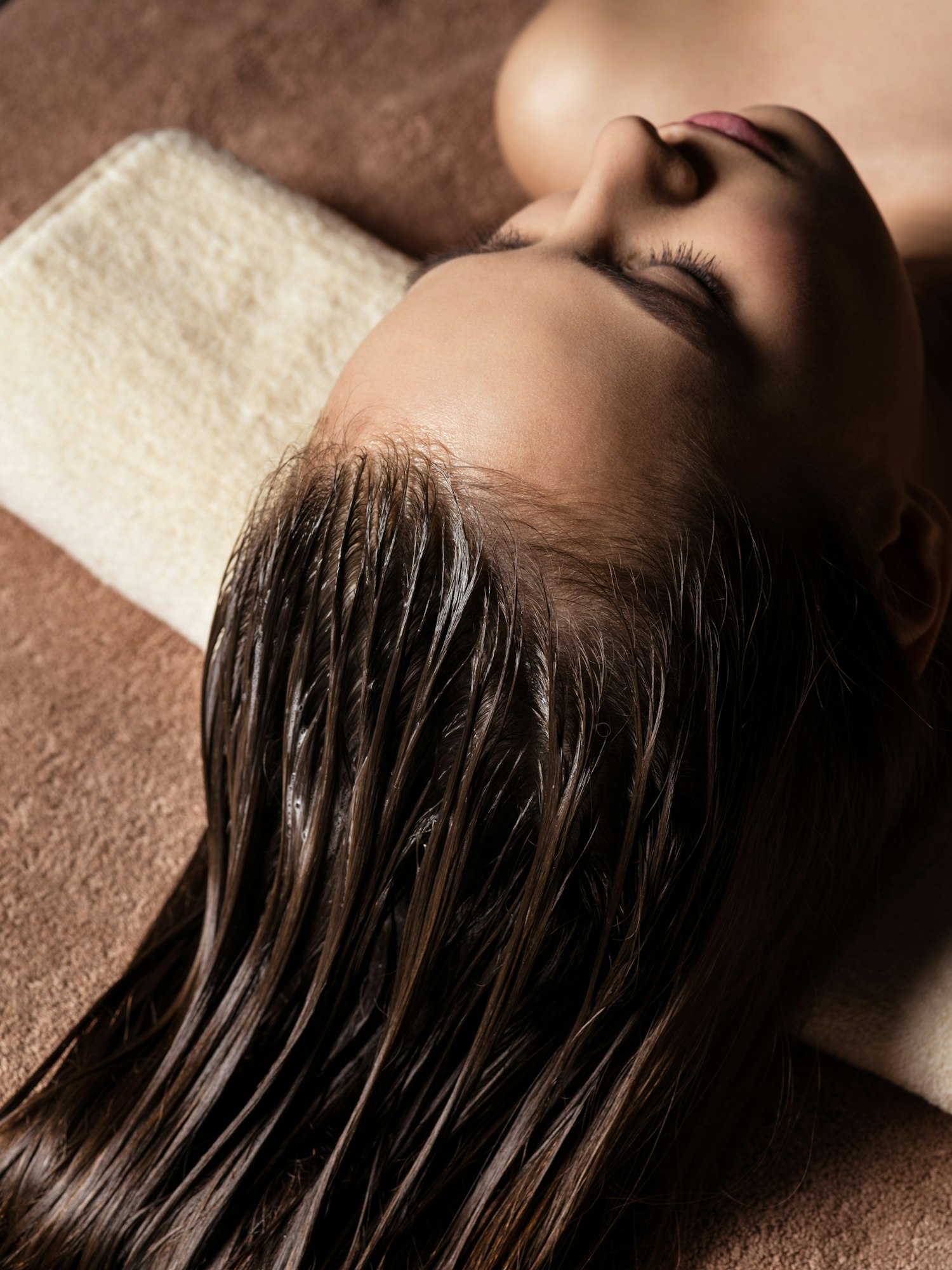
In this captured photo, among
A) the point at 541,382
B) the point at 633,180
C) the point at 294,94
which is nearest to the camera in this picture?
the point at 541,382

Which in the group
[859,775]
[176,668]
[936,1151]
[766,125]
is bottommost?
[936,1151]

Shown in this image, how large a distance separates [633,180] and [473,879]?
1.50 feet

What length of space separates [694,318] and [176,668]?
0.56m

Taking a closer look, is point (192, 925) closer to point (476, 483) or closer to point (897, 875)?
point (476, 483)

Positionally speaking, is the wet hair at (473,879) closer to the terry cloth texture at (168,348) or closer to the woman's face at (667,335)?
the woman's face at (667,335)

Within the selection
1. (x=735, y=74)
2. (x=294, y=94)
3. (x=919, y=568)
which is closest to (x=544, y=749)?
(x=919, y=568)

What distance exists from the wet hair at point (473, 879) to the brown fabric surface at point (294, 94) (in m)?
0.67

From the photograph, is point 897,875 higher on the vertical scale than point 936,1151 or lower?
higher

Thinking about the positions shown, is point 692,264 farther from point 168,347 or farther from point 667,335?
point 168,347

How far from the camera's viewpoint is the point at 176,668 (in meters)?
1.01

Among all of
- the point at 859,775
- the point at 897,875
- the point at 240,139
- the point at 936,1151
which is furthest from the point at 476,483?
the point at 240,139

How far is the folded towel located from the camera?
40.1 inches

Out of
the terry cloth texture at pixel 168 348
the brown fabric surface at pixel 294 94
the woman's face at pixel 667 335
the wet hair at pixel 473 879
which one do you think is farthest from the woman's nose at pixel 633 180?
the brown fabric surface at pixel 294 94

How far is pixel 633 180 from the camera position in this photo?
74cm
